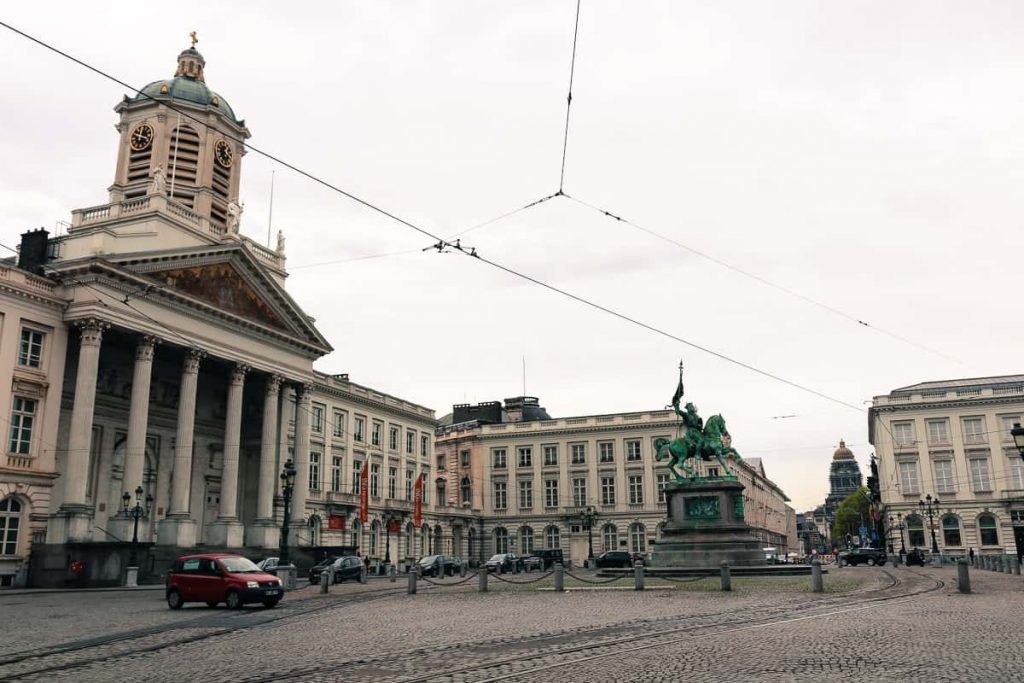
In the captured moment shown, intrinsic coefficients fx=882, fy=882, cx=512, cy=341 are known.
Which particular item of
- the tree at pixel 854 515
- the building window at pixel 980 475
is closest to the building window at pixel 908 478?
the building window at pixel 980 475

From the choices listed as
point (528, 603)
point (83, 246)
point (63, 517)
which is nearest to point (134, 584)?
point (63, 517)

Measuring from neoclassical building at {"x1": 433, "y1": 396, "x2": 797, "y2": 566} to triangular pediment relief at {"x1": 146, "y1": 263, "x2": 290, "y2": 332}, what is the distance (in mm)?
40256

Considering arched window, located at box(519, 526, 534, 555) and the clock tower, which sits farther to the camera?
arched window, located at box(519, 526, 534, 555)

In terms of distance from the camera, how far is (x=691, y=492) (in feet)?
128

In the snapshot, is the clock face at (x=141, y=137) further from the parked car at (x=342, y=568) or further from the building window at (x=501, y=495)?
the building window at (x=501, y=495)

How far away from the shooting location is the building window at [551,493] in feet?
302

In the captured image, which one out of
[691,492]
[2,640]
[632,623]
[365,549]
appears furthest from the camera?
[365,549]

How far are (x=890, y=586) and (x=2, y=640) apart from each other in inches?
1136

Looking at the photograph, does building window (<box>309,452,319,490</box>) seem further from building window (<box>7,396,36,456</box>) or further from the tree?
the tree

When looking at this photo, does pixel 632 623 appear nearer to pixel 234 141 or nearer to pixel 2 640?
pixel 2 640

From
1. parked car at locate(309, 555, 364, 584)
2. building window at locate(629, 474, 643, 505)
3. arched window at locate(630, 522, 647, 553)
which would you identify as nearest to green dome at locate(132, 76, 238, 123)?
parked car at locate(309, 555, 364, 584)

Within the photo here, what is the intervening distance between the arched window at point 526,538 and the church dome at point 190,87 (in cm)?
4978

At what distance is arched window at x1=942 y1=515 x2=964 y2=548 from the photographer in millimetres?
83375

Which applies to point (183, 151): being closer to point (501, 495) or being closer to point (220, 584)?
point (220, 584)
